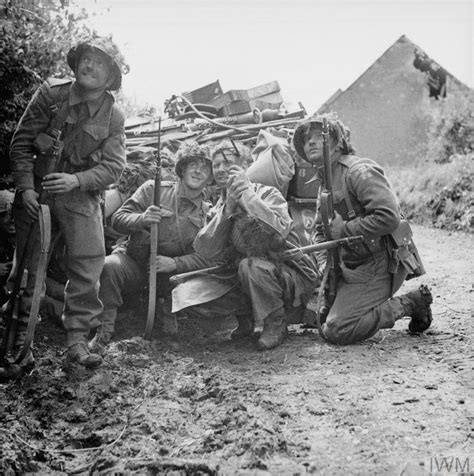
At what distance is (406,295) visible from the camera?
15.1 feet

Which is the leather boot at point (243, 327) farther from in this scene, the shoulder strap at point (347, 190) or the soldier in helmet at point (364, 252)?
the shoulder strap at point (347, 190)

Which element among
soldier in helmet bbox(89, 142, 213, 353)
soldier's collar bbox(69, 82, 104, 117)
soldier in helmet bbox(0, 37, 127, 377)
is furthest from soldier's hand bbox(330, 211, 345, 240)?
soldier's collar bbox(69, 82, 104, 117)

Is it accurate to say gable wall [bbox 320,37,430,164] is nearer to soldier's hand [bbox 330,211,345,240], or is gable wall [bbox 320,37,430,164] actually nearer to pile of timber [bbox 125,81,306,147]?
pile of timber [bbox 125,81,306,147]

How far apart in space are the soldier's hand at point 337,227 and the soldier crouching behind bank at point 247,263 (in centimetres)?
40

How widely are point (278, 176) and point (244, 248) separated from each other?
1668 millimetres

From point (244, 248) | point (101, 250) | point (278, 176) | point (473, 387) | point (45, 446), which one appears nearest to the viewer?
point (45, 446)

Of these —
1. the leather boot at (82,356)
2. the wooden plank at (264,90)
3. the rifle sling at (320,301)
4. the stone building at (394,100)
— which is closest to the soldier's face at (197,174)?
the rifle sling at (320,301)

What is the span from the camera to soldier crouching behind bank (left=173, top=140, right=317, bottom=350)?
453cm

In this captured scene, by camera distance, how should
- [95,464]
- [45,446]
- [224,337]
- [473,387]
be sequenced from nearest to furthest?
[95,464] < [45,446] < [473,387] < [224,337]

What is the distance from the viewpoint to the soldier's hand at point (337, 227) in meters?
4.42

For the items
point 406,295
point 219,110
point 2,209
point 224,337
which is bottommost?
point 224,337

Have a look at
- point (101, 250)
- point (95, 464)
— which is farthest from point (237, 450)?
point (101, 250)

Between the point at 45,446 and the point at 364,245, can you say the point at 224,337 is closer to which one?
the point at 364,245

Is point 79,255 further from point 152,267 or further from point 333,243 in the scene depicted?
point 333,243
